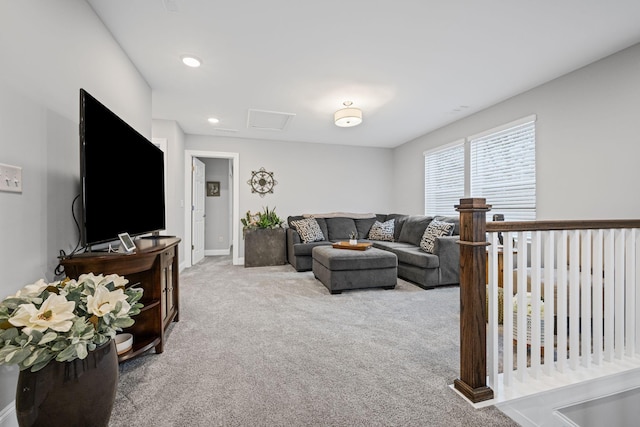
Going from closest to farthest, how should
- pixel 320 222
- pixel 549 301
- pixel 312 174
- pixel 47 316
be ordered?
pixel 47 316
pixel 549 301
pixel 320 222
pixel 312 174

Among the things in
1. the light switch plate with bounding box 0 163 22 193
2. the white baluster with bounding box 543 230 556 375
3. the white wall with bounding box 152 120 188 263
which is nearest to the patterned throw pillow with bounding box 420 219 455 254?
the white baluster with bounding box 543 230 556 375

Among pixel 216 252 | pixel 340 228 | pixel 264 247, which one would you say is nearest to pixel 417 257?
pixel 340 228

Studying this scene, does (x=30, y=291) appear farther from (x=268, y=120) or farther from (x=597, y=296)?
(x=268, y=120)

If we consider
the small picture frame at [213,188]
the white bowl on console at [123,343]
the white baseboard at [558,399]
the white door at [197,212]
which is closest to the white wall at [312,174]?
the white door at [197,212]

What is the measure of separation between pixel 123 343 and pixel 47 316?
0.97m

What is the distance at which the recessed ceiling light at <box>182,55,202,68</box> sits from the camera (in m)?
2.68

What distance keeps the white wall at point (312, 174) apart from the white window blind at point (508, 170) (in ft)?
7.73

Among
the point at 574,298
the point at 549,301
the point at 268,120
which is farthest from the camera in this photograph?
the point at 268,120

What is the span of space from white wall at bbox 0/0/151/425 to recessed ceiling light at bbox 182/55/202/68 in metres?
0.66

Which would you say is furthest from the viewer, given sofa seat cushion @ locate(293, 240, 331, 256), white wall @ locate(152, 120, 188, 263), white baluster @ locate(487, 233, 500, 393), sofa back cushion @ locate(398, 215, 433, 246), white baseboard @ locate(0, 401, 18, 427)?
sofa seat cushion @ locate(293, 240, 331, 256)

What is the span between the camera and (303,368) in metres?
1.83

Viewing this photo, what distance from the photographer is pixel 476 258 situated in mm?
1528

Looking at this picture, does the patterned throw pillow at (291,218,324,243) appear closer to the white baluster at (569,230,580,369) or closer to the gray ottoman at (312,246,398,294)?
the gray ottoman at (312,246,398,294)

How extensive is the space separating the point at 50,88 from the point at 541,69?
3996mm
